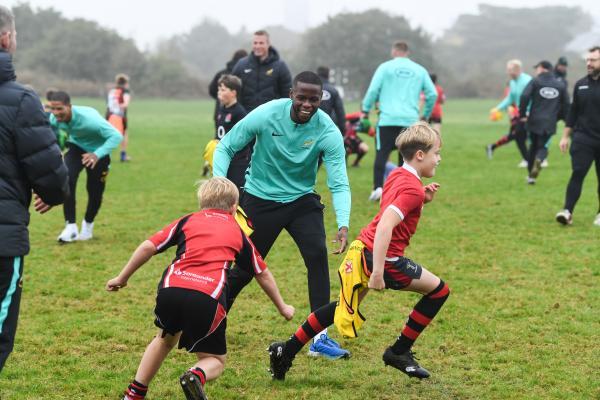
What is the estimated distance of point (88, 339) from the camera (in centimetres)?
617

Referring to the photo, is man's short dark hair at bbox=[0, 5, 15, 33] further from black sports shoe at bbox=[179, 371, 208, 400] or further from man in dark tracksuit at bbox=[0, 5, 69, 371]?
black sports shoe at bbox=[179, 371, 208, 400]

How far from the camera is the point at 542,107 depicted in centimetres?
1437

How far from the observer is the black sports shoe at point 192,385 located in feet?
14.3

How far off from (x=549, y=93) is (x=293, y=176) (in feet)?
32.7

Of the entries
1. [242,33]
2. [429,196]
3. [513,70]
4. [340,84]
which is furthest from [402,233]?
[242,33]

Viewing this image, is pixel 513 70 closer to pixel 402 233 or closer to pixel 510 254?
pixel 510 254

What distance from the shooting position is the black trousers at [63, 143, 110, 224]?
9359 millimetres

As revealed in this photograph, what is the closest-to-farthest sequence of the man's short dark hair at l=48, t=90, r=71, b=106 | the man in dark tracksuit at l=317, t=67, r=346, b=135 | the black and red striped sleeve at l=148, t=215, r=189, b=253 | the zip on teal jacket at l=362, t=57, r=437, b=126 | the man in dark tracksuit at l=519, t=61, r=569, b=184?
the black and red striped sleeve at l=148, t=215, r=189, b=253
the man's short dark hair at l=48, t=90, r=71, b=106
the zip on teal jacket at l=362, t=57, r=437, b=126
the man in dark tracksuit at l=317, t=67, r=346, b=135
the man in dark tracksuit at l=519, t=61, r=569, b=184

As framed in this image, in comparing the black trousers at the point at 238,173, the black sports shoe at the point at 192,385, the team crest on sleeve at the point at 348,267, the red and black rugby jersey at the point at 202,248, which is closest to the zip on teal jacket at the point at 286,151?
the team crest on sleeve at the point at 348,267

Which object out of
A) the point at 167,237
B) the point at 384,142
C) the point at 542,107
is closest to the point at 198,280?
the point at 167,237

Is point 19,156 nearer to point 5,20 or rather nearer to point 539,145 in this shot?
point 5,20

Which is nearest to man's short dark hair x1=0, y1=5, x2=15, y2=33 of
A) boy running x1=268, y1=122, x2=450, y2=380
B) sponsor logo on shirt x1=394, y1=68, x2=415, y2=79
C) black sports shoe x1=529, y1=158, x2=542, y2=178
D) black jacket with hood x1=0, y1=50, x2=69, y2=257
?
black jacket with hood x1=0, y1=50, x2=69, y2=257

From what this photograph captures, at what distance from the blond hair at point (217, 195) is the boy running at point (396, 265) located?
2.96ft

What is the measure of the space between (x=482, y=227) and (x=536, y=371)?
550 centimetres
